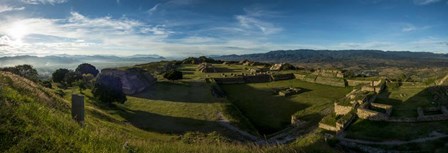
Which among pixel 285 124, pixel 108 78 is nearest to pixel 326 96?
pixel 285 124

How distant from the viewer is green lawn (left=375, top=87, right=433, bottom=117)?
37344mm

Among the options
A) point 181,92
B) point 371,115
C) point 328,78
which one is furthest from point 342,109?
point 328,78

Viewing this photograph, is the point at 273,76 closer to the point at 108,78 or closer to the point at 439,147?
the point at 108,78

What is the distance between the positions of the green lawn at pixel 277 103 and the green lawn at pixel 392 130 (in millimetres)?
9016

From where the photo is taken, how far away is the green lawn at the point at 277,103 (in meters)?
47.6

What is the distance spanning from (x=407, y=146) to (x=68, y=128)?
2756cm

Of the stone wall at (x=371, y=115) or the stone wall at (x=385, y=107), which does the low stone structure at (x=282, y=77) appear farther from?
the stone wall at (x=371, y=115)

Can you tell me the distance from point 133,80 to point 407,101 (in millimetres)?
46328

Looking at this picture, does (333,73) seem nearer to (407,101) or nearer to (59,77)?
(407,101)

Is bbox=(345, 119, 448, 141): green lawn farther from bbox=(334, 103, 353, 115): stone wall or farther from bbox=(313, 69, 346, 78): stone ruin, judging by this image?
bbox=(313, 69, 346, 78): stone ruin

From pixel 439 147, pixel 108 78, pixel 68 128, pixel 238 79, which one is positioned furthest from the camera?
pixel 238 79

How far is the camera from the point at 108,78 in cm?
5528

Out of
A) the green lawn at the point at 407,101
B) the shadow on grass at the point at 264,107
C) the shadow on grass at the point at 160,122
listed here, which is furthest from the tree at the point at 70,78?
the green lawn at the point at 407,101

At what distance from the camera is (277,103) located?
58281 millimetres
